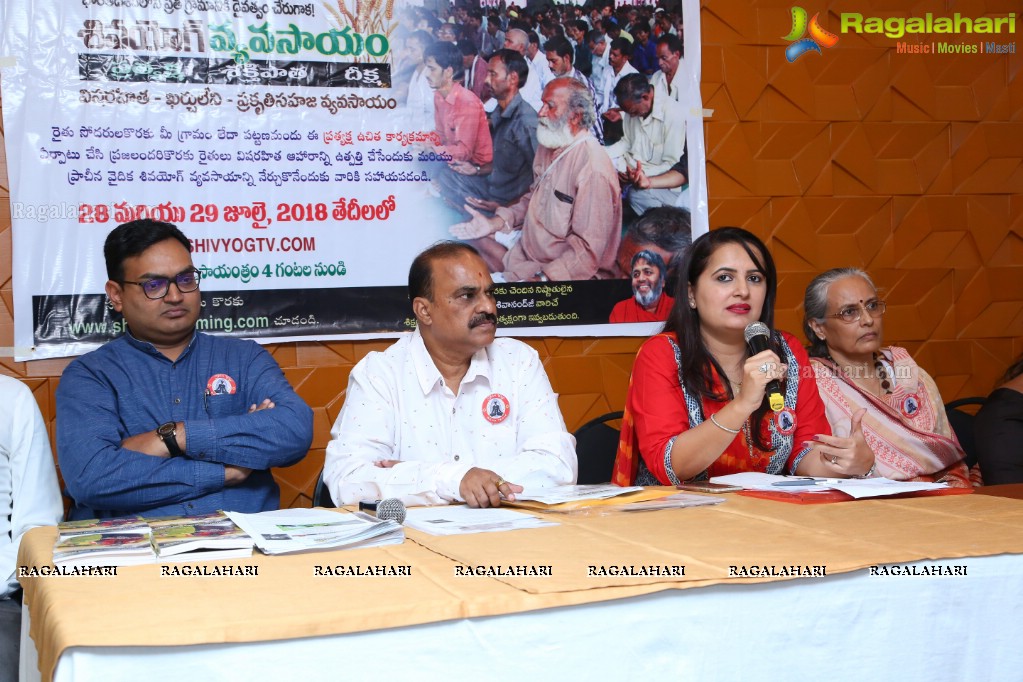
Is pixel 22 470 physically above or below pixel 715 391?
below

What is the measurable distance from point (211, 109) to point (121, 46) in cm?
36

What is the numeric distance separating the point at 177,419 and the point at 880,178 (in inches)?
125

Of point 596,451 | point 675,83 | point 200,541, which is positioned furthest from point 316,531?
point 675,83

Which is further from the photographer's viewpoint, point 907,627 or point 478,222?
point 478,222

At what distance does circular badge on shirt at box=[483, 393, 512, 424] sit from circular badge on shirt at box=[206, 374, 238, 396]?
2.47ft

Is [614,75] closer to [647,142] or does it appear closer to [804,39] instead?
[647,142]

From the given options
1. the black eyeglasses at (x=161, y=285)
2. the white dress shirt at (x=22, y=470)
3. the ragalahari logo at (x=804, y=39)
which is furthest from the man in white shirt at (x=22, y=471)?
the ragalahari logo at (x=804, y=39)

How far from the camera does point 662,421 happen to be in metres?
2.70

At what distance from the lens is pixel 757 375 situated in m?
2.41

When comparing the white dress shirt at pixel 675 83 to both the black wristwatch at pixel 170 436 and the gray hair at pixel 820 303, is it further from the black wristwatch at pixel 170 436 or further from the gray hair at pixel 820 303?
the black wristwatch at pixel 170 436

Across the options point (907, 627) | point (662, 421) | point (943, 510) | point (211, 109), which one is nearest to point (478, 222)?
point (211, 109)

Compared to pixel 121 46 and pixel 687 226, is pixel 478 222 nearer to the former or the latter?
pixel 687 226

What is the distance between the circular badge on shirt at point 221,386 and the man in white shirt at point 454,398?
1.13ft

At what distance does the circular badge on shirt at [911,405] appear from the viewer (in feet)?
11.3
